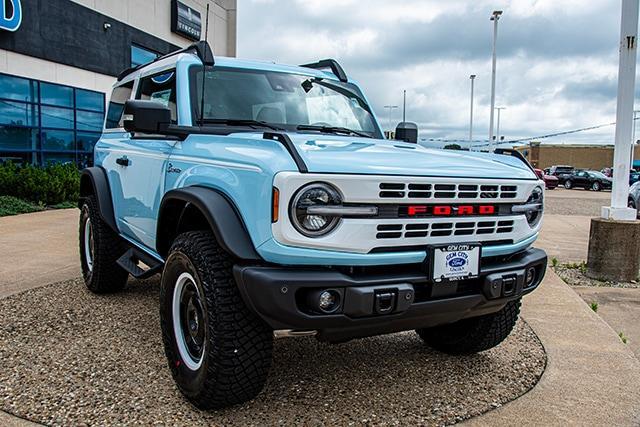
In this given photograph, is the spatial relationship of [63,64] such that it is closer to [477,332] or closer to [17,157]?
[17,157]

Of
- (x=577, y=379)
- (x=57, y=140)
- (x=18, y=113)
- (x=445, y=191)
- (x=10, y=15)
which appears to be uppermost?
(x=10, y=15)

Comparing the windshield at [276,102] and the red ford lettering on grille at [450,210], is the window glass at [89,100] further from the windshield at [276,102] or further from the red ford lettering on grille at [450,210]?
the red ford lettering on grille at [450,210]

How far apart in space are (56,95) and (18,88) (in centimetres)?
153

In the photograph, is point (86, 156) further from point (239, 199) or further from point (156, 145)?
point (239, 199)

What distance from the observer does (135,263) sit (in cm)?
470

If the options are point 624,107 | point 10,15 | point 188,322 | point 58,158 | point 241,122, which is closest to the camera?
point 188,322

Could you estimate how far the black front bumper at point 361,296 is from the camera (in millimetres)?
2465

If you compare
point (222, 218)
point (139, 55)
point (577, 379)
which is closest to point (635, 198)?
point (577, 379)

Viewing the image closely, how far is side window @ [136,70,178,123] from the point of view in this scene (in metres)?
3.97

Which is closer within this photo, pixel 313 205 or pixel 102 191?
pixel 313 205

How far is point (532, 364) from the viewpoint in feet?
12.7

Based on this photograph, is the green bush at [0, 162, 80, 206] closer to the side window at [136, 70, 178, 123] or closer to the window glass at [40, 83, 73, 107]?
the window glass at [40, 83, 73, 107]

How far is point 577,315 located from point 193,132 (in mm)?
3695

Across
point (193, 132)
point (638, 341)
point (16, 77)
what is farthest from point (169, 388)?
point (16, 77)
